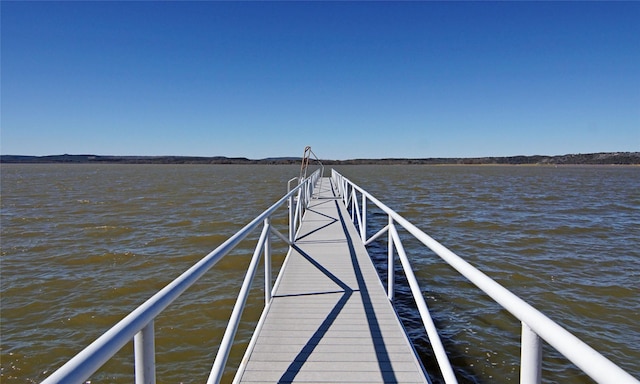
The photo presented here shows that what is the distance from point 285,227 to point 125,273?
5409 mm

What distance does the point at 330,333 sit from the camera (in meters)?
3.28

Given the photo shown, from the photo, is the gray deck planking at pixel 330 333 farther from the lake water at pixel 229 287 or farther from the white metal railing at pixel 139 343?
the lake water at pixel 229 287

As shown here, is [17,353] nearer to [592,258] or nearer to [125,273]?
[125,273]

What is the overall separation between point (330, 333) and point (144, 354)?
202cm


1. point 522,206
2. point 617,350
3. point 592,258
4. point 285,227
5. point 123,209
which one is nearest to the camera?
point 617,350

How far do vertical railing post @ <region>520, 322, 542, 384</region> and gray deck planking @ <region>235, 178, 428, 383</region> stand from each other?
1.36 metres

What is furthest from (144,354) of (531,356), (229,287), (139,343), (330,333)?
(229,287)

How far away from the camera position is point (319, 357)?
290cm

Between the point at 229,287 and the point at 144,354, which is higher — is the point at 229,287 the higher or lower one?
the lower one

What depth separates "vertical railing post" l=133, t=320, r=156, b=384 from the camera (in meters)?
1.49

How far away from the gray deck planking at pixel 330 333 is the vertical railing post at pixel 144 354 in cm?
120

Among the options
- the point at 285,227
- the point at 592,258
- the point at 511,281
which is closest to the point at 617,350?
the point at 511,281

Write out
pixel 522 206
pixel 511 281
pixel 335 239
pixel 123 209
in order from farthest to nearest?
pixel 522 206, pixel 123 209, pixel 335 239, pixel 511 281

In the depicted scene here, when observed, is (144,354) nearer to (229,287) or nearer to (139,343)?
(139,343)
